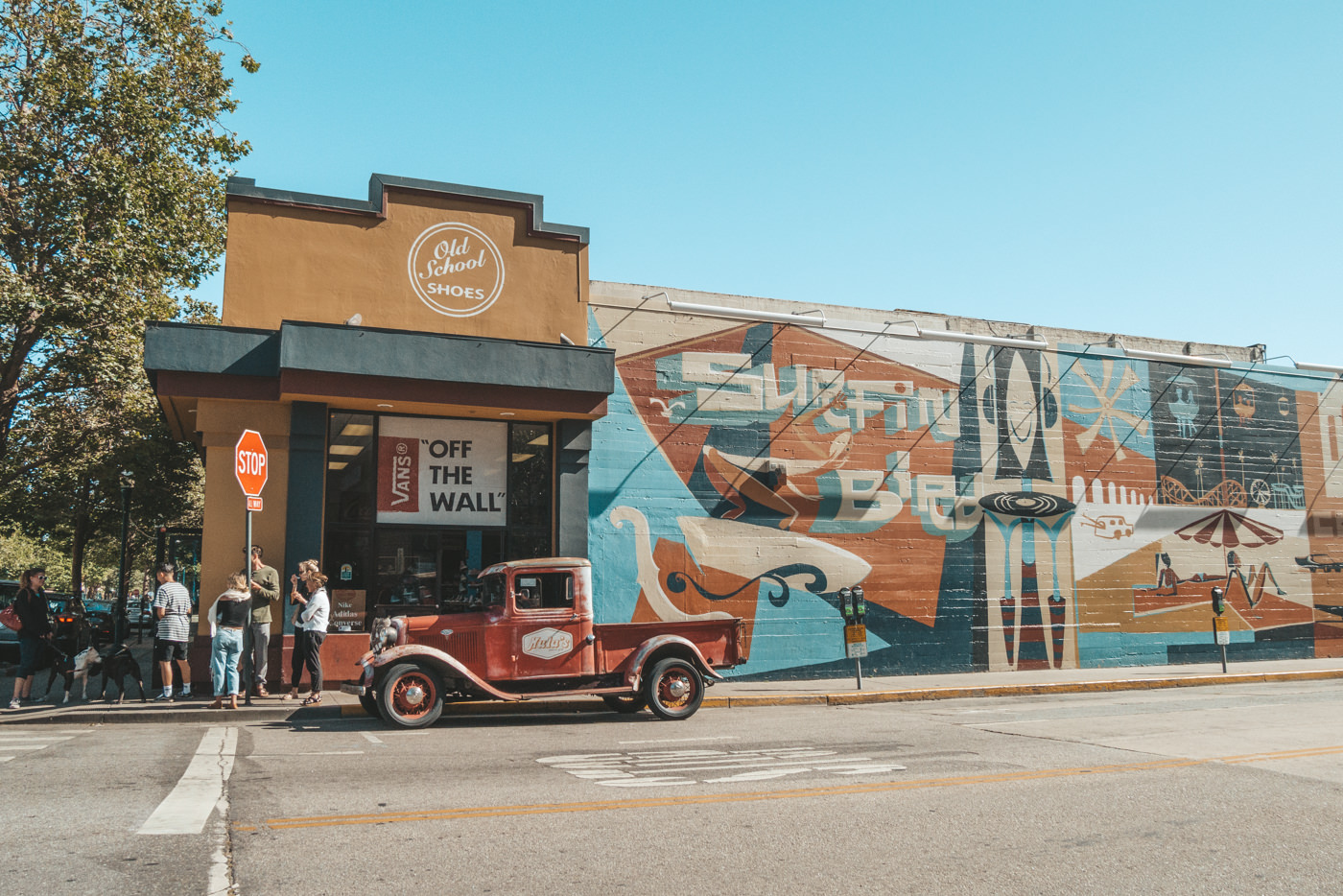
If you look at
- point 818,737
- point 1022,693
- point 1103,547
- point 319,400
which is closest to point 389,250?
point 319,400

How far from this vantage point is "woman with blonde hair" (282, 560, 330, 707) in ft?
41.9

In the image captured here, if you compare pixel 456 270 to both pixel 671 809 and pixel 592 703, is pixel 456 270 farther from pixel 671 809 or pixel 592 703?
pixel 671 809

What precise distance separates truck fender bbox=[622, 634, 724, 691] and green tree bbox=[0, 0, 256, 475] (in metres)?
13.9

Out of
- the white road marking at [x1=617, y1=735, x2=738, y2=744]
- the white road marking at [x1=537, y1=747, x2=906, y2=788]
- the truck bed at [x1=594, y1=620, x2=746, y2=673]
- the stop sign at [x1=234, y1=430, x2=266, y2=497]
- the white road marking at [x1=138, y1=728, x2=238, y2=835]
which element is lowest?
the white road marking at [x1=617, y1=735, x2=738, y2=744]

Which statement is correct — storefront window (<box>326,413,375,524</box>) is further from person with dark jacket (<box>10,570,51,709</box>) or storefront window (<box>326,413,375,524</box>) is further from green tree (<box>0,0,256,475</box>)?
green tree (<box>0,0,256,475</box>)

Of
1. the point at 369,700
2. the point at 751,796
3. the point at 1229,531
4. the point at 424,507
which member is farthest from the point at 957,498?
the point at 751,796

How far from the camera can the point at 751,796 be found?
715 centimetres

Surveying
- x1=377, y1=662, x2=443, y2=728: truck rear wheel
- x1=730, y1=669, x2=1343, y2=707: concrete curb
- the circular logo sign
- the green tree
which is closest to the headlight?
x1=377, y1=662, x2=443, y2=728: truck rear wheel

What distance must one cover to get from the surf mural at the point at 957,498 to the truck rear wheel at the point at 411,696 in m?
4.94

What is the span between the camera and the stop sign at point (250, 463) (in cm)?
1222

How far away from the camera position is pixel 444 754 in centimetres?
898

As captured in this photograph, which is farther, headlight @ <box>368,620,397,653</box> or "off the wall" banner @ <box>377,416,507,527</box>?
"off the wall" banner @ <box>377,416,507,527</box>

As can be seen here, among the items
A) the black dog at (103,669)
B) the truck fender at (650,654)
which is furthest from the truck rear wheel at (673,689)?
the black dog at (103,669)

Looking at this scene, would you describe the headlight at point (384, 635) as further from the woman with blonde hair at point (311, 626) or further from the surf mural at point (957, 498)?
the surf mural at point (957, 498)
